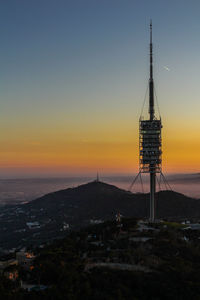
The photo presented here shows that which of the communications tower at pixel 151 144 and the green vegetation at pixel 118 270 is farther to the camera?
the communications tower at pixel 151 144

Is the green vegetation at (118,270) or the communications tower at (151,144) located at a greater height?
the communications tower at (151,144)

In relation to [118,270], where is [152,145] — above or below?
above

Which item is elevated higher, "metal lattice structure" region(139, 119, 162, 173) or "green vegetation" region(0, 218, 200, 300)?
"metal lattice structure" region(139, 119, 162, 173)

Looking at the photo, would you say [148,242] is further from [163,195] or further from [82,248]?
[163,195]

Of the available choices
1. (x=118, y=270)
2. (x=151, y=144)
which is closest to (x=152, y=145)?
(x=151, y=144)

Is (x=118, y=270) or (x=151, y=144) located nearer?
(x=118, y=270)

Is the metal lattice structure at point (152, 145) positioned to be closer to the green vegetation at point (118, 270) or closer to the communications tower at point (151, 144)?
the communications tower at point (151, 144)

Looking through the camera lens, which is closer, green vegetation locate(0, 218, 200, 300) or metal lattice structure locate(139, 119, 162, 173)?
green vegetation locate(0, 218, 200, 300)

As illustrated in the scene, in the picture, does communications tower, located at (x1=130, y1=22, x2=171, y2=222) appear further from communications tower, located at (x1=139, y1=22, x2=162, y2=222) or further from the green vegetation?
the green vegetation

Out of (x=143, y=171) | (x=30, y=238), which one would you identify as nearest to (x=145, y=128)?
(x=143, y=171)

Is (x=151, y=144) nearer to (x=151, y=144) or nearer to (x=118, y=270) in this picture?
(x=151, y=144)

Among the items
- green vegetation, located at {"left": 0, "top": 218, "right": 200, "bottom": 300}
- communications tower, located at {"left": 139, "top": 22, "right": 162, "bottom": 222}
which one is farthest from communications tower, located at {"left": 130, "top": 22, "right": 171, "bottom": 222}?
green vegetation, located at {"left": 0, "top": 218, "right": 200, "bottom": 300}

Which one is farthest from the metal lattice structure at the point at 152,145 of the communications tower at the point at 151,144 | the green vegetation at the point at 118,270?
the green vegetation at the point at 118,270
